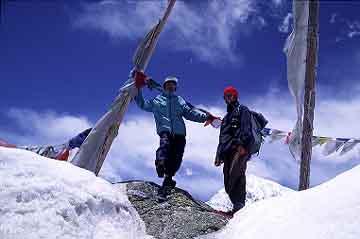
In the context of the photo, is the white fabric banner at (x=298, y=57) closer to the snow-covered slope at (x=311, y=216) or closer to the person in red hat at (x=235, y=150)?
the person in red hat at (x=235, y=150)

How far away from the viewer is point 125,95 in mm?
5730

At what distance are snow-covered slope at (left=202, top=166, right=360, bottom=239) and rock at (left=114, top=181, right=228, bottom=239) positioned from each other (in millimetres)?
274

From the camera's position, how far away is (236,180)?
16.6 ft

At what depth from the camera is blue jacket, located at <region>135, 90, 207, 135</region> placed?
5527mm

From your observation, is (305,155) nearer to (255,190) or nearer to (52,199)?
(52,199)

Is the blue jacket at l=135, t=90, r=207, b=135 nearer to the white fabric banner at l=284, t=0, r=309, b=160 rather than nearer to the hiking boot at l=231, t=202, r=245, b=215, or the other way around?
the hiking boot at l=231, t=202, r=245, b=215

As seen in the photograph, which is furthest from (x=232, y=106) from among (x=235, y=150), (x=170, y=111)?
(x=170, y=111)

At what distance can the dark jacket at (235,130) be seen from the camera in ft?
16.5

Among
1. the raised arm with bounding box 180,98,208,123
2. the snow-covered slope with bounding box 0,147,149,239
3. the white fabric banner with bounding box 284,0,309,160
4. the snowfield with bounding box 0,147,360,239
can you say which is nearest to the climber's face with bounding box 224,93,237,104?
the raised arm with bounding box 180,98,208,123

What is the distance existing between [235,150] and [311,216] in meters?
1.93

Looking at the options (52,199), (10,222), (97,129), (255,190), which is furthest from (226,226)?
(255,190)

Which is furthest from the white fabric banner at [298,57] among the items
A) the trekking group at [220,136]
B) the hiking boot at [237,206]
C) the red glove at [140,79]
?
the red glove at [140,79]

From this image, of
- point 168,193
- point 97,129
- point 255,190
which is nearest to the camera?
point 168,193

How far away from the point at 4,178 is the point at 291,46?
323 centimetres
